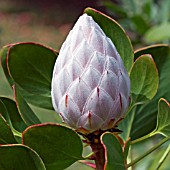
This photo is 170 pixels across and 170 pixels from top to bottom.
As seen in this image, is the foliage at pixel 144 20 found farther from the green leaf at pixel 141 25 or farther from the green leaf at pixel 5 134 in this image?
the green leaf at pixel 5 134

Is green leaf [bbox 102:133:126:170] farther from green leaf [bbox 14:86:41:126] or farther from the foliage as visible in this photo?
the foliage

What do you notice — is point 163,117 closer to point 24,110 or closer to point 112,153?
point 112,153

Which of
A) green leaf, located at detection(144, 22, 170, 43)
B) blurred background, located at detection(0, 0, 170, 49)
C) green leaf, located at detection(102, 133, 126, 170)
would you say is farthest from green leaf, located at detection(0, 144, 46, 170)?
blurred background, located at detection(0, 0, 170, 49)

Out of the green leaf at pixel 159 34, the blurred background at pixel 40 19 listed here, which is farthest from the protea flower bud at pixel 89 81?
Result: the blurred background at pixel 40 19

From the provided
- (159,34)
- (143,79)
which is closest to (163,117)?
(143,79)

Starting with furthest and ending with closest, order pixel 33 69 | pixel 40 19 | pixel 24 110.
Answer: pixel 40 19, pixel 33 69, pixel 24 110

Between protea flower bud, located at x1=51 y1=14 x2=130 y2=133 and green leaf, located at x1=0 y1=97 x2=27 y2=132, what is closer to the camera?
protea flower bud, located at x1=51 y1=14 x2=130 y2=133

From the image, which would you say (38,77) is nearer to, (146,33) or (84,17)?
(84,17)
